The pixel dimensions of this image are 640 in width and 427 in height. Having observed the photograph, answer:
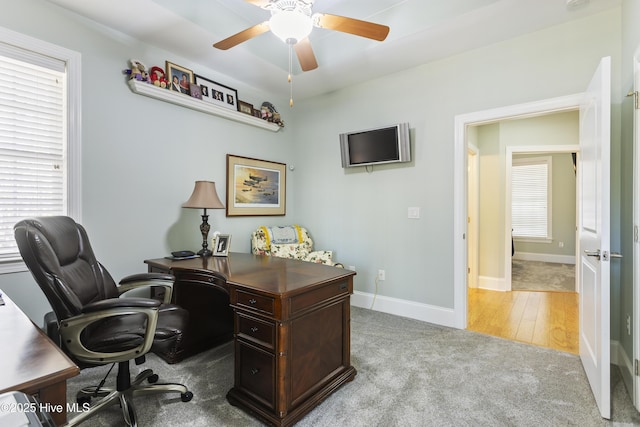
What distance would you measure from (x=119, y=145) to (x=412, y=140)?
2.78 meters

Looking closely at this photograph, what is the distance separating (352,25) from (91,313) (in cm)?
214

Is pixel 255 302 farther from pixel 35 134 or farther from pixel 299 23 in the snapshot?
pixel 35 134

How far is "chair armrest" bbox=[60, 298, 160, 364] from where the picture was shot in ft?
4.78

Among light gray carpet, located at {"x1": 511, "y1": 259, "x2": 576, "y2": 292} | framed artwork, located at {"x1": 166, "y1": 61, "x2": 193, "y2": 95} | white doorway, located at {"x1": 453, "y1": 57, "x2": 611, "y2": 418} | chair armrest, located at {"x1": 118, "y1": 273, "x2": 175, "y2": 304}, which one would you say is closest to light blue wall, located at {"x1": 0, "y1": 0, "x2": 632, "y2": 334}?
framed artwork, located at {"x1": 166, "y1": 61, "x2": 193, "y2": 95}

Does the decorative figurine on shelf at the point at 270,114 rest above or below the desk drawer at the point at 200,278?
above

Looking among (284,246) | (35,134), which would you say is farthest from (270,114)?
(35,134)

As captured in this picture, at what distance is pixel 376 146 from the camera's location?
338 cm

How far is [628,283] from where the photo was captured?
2.04 m

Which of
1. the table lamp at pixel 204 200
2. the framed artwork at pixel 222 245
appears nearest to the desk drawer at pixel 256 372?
the framed artwork at pixel 222 245

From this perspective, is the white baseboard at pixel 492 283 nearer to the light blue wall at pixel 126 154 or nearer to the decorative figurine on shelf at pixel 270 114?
the decorative figurine on shelf at pixel 270 114

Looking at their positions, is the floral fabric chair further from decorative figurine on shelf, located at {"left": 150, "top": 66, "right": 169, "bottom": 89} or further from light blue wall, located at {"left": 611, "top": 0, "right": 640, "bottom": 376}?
light blue wall, located at {"left": 611, "top": 0, "right": 640, "bottom": 376}

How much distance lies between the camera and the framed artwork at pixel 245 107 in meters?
3.52

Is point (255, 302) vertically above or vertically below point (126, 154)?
below

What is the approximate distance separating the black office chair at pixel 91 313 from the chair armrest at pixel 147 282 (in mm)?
97
